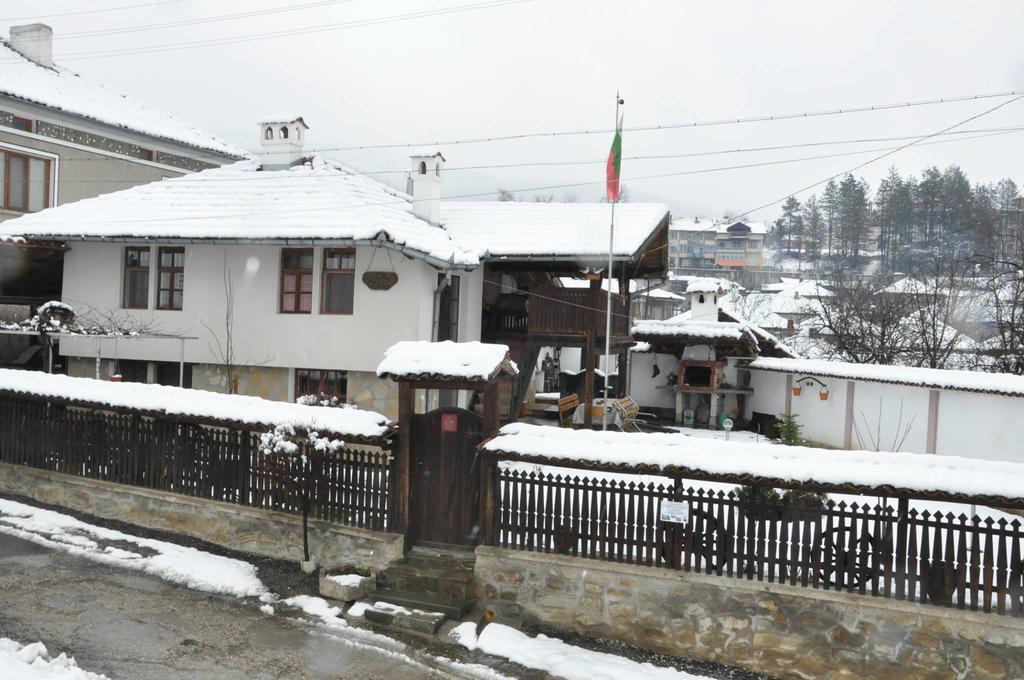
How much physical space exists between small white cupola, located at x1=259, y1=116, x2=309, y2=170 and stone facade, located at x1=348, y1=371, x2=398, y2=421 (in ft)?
21.8

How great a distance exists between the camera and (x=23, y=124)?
20500 mm

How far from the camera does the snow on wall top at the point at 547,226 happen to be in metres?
18.5

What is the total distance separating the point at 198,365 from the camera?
17.1 meters

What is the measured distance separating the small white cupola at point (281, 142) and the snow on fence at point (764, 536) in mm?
12949

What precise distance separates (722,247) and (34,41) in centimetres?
9057

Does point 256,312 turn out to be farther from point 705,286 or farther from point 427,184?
point 705,286

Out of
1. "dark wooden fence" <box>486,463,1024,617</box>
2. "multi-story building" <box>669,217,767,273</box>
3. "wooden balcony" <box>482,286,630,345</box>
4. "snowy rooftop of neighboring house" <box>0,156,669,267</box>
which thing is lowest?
"dark wooden fence" <box>486,463,1024,617</box>

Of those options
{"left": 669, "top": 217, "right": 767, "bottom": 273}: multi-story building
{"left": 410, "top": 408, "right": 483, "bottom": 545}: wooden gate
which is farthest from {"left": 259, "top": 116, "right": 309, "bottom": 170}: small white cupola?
{"left": 669, "top": 217, "right": 767, "bottom": 273}: multi-story building

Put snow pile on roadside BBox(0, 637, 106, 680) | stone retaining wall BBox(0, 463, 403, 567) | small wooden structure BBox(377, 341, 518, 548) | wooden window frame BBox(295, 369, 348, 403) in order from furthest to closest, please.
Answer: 1. wooden window frame BBox(295, 369, 348, 403)
2. stone retaining wall BBox(0, 463, 403, 567)
3. small wooden structure BBox(377, 341, 518, 548)
4. snow pile on roadside BBox(0, 637, 106, 680)

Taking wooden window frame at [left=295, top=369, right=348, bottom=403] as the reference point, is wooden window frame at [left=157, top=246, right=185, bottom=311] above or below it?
above

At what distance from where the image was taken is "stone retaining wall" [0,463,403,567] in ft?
32.2

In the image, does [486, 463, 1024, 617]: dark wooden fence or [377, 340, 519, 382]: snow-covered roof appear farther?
[377, 340, 519, 382]: snow-covered roof

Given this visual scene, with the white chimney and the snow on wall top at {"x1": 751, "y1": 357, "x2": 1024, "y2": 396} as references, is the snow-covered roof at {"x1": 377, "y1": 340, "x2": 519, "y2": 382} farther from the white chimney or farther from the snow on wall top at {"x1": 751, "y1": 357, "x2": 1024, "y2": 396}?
the white chimney

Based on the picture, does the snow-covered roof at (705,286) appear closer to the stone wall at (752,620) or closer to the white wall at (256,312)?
the white wall at (256,312)
